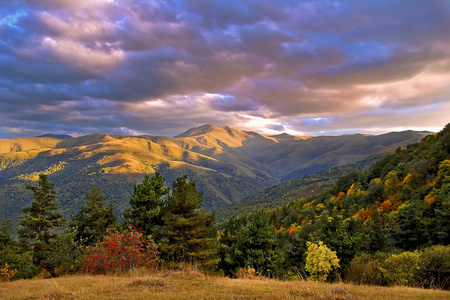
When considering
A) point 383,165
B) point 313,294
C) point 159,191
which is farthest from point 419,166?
point 313,294

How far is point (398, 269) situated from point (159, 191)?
967 inches

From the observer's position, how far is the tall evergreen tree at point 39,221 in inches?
1185

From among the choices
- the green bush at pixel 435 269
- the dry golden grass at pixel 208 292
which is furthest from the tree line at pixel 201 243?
the dry golden grass at pixel 208 292

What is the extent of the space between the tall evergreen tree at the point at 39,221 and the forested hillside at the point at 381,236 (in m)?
23.1

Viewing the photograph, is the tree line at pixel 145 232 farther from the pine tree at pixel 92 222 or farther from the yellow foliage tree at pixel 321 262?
the yellow foliage tree at pixel 321 262

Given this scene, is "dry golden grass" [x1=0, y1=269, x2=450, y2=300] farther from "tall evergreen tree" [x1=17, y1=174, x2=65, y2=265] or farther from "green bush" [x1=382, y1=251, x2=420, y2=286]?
"tall evergreen tree" [x1=17, y1=174, x2=65, y2=265]

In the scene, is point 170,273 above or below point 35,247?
above

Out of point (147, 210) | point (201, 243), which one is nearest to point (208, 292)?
point (201, 243)

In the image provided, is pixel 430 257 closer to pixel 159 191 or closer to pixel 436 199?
pixel 159 191

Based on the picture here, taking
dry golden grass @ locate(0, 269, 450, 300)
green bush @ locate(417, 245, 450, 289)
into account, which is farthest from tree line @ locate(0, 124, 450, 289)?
dry golden grass @ locate(0, 269, 450, 300)

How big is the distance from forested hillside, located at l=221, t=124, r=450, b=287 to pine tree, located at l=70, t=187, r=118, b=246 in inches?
750

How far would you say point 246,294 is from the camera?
9695 mm

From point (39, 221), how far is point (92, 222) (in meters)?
7.67

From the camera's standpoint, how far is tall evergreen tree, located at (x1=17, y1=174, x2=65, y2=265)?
30094 millimetres
